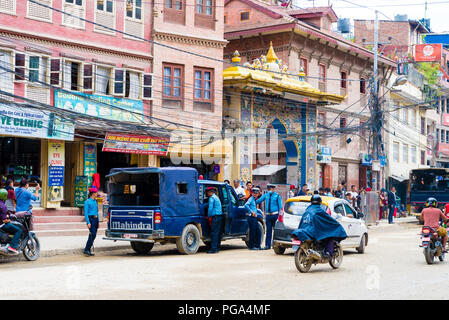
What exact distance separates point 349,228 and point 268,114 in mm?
16792

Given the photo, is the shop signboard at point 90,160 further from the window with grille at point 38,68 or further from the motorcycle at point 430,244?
the motorcycle at point 430,244

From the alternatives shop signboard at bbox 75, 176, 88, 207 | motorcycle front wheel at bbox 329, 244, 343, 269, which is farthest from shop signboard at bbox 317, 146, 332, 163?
motorcycle front wheel at bbox 329, 244, 343, 269

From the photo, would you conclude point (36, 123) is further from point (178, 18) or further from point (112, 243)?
point (178, 18)

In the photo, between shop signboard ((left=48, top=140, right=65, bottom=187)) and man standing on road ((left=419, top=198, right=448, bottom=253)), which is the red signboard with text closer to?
shop signboard ((left=48, top=140, right=65, bottom=187))

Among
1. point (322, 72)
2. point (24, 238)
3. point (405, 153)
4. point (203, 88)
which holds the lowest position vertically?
point (24, 238)

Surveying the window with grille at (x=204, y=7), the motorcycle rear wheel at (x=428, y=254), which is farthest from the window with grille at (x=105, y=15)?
the motorcycle rear wheel at (x=428, y=254)

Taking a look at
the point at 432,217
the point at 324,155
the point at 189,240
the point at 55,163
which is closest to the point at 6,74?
the point at 55,163

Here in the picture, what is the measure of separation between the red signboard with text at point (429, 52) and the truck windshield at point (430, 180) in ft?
34.7

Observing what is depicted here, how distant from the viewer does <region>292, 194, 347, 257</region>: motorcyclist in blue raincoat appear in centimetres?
1337

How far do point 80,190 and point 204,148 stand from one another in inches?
249

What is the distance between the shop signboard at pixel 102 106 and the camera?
2441 cm

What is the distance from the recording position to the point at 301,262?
13273mm

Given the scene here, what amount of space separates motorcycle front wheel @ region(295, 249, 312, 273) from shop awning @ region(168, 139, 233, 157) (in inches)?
604

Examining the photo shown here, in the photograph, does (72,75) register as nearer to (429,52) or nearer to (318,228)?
(318,228)
